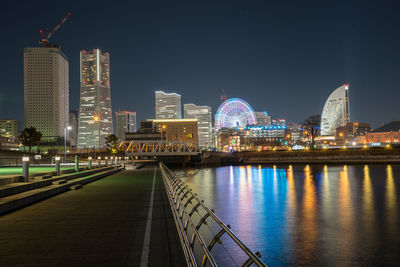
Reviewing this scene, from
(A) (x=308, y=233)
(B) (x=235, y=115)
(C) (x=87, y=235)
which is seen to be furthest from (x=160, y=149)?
(C) (x=87, y=235)

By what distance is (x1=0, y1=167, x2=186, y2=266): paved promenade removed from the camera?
28.8ft

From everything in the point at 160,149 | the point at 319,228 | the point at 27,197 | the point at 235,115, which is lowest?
the point at 319,228

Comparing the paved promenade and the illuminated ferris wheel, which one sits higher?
the illuminated ferris wheel

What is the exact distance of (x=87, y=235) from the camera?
37.9 feet

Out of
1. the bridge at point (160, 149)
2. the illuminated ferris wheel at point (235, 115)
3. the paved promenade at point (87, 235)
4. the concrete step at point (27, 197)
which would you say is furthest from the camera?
the illuminated ferris wheel at point (235, 115)

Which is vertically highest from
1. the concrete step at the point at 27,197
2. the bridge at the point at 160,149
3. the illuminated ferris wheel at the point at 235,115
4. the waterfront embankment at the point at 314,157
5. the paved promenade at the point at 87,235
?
the illuminated ferris wheel at the point at 235,115

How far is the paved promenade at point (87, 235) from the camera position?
879cm

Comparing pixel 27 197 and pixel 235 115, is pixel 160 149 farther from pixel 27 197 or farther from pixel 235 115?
pixel 27 197

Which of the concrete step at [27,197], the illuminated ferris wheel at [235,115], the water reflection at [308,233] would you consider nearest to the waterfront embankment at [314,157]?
the illuminated ferris wheel at [235,115]

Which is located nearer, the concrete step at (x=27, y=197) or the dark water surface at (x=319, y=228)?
the dark water surface at (x=319, y=228)

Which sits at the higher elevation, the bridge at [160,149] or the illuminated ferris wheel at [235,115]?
the illuminated ferris wheel at [235,115]

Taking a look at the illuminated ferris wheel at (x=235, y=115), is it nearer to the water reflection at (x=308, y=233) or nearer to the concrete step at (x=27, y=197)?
the water reflection at (x=308, y=233)

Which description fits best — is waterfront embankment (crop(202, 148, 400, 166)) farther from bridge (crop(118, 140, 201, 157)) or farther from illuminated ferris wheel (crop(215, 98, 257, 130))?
illuminated ferris wheel (crop(215, 98, 257, 130))

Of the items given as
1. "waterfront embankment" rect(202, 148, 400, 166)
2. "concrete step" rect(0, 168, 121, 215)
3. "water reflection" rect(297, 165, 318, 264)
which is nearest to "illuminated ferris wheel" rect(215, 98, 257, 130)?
"waterfront embankment" rect(202, 148, 400, 166)
